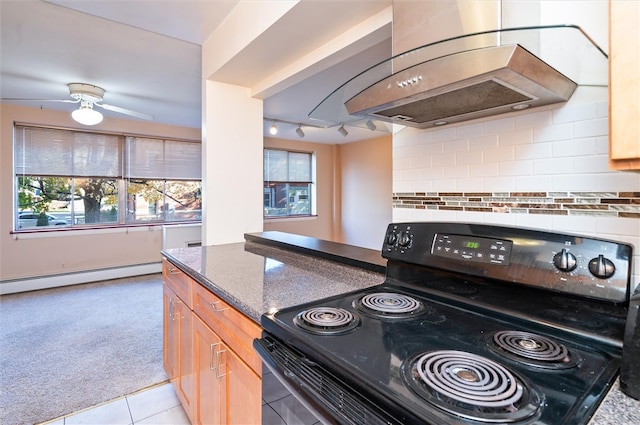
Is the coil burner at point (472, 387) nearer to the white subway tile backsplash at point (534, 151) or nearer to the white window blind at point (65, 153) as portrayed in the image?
the white subway tile backsplash at point (534, 151)

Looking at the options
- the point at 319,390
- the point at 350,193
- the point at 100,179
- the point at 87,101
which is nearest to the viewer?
the point at 319,390

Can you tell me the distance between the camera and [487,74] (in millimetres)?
835

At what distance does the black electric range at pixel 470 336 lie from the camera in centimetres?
58

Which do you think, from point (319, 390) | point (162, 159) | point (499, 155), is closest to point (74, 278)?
point (162, 159)

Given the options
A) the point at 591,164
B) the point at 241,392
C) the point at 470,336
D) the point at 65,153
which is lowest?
the point at 241,392

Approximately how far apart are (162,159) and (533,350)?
5534 mm

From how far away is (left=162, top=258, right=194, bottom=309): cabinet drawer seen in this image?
5.38 feet

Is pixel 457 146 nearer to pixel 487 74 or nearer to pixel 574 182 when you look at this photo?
pixel 574 182

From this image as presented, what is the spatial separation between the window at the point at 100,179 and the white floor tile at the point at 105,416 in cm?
361

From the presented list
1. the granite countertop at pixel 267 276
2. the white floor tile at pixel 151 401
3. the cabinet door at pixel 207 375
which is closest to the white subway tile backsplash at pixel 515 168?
the granite countertop at pixel 267 276

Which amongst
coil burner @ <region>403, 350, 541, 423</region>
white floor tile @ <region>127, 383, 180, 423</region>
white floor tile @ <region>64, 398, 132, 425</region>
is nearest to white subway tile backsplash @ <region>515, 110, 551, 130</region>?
coil burner @ <region>403, 350, 541, 423</region>

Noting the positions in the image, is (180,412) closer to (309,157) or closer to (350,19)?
(350,19)

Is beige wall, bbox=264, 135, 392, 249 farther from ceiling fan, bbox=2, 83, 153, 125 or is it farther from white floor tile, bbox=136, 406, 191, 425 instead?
white floor tile, bbox=136, 406, 191, 425

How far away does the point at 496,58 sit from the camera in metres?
0.81
